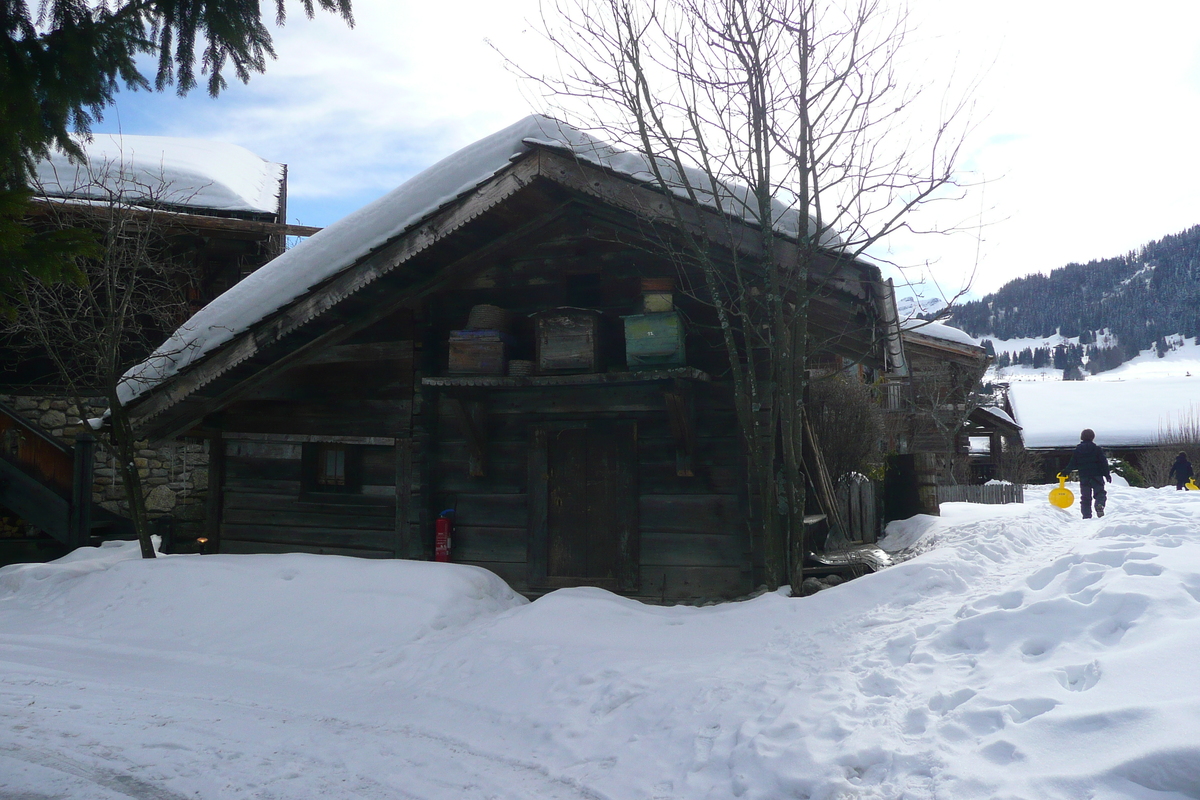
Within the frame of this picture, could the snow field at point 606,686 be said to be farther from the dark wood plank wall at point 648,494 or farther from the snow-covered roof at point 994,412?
the snow-covered roof at point 994,412

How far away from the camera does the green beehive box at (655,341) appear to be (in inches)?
220

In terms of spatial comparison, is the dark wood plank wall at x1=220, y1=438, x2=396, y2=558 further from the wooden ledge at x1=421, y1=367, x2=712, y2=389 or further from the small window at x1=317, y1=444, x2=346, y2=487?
the wooden ledge at x1=421, y1=367, x2=712, y2=389

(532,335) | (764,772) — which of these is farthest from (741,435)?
(764,772)

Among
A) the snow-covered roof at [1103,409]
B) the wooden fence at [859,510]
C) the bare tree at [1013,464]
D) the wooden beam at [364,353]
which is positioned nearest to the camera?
the wooden beam at [364,353]

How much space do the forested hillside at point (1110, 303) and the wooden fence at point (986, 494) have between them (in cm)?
16303

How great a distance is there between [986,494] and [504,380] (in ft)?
47.8

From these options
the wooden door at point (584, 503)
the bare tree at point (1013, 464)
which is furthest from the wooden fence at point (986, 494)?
the wooden door at point (584, 503)

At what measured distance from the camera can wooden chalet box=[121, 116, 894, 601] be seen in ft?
19.4

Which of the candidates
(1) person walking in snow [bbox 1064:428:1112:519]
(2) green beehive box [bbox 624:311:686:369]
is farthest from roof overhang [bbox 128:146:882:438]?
(1) person walking in snow [bbox 1064:428:1112:519]

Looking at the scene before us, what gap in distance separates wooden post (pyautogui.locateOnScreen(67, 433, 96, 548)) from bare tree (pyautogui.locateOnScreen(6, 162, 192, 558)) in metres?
0.56

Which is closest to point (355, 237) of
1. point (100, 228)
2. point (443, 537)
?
point (443, 537)

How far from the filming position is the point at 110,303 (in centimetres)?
695

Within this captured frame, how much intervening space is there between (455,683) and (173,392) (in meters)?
4.26

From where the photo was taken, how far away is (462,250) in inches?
269
